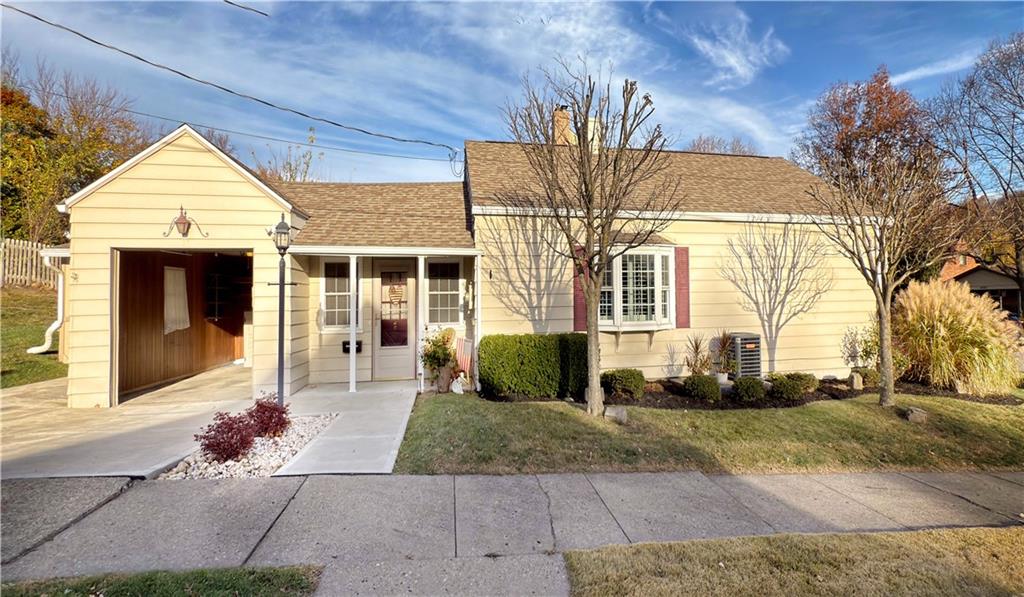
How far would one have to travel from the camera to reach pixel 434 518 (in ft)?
11.4

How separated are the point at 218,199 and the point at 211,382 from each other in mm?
4116

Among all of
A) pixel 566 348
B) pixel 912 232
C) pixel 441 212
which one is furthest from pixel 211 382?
pixel 912 232

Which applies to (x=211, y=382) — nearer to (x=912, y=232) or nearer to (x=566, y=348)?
(x=566, y=348)

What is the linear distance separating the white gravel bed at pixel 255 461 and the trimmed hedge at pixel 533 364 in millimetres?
2920

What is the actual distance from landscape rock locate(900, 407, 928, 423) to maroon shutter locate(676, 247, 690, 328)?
3.54 meters

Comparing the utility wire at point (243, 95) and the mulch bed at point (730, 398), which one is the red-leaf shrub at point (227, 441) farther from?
the utility wire at point (243, 95)

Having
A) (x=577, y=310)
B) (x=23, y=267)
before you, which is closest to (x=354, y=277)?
(x=577, y=310)

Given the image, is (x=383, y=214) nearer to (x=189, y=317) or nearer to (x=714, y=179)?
(x=189, y=317)

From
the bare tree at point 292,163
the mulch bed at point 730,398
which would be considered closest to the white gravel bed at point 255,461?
the mulch bed at point 730,398

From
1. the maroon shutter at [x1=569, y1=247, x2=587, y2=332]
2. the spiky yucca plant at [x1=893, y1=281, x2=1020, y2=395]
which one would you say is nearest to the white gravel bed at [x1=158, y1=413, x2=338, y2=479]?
the maroon shutter at [x1=569, y1=247, x2=587, y2=332]

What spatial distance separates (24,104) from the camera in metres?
16.2

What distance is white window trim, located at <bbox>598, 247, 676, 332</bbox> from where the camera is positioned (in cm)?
802

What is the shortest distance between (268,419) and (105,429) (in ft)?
8.47

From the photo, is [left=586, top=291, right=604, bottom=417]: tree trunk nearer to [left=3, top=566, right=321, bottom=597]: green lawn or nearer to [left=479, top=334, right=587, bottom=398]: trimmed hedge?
[left=479, top=334, right=587, bottom=398]: trimmed hedge
